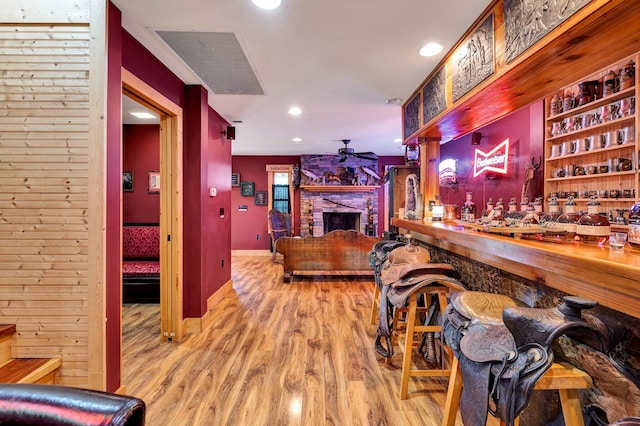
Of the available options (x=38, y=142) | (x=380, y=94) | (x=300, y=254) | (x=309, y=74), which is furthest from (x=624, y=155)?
(x=38, y=142)

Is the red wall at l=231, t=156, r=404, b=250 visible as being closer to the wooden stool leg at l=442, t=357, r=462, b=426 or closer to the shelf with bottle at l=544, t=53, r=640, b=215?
the shelf with bottle at l=544, t=53, r=640, b=215

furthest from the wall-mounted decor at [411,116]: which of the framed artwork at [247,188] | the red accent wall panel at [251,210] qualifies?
the framed artwork at [247,188]

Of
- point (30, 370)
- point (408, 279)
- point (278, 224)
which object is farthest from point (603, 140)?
point (278, 224)

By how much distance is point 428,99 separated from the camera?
296cm

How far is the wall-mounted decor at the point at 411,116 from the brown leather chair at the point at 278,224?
4.02 m

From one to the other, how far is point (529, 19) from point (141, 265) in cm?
470

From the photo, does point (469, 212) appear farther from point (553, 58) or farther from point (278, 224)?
point (278, 224)

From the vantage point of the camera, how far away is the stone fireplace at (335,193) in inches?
308

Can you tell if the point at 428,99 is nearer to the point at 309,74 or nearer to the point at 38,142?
the point at 309,74

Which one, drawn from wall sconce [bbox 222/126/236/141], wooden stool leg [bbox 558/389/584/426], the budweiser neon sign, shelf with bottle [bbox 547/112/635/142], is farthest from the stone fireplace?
wooden stool leg [bbox 558/389/584/426]

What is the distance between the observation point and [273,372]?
7.86 feet

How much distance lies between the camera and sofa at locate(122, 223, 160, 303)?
13.1ft

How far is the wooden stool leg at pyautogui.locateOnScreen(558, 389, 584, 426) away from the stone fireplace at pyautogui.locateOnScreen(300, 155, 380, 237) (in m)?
6.76

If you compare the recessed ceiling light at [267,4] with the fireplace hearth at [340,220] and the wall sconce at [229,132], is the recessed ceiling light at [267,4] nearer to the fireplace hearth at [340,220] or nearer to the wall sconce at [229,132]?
the wall sconce at [229,132]
